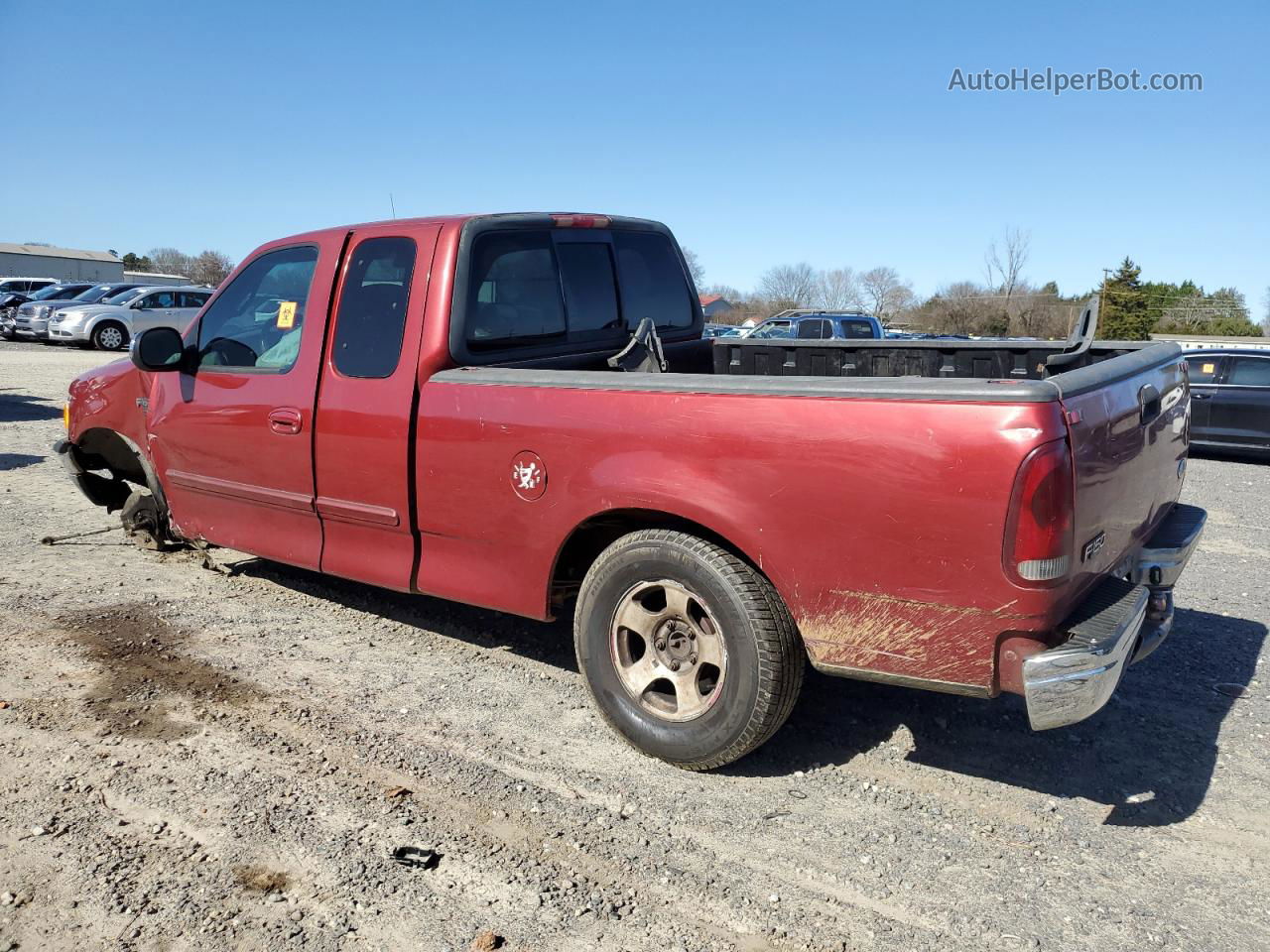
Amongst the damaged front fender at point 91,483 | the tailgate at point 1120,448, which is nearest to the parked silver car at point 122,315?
the damaged front fender at point 91,483

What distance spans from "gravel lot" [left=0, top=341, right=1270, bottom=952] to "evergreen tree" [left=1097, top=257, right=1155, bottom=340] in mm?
46317

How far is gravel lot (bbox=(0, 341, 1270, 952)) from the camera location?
2.73 meters

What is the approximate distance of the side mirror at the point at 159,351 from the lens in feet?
16.8

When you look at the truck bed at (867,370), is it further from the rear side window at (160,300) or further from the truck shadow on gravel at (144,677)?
the rear side window at (160,300)

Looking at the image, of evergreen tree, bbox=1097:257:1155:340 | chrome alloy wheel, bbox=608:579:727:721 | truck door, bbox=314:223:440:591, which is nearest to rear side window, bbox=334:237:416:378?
truck door, bbox=314:223:440:591

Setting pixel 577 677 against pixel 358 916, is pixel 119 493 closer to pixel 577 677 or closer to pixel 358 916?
pixel 577 677

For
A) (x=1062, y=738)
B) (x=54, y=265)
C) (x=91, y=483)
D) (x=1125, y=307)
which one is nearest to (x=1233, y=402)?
(x=1062, y=738)

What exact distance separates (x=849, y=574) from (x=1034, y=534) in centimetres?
58

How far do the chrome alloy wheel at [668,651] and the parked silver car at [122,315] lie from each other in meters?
25.0

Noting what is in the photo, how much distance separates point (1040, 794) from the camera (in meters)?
3.50

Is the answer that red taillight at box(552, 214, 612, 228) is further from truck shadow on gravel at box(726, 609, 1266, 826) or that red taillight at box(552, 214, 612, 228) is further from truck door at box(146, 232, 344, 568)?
truck shadow on gravel at box(726, 609, 1266, 826)

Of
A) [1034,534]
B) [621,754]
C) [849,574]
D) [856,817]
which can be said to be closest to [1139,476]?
[1034,534]

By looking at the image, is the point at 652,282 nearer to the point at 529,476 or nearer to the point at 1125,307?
the point at 529,476

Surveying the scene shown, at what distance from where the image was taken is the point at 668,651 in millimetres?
3654
